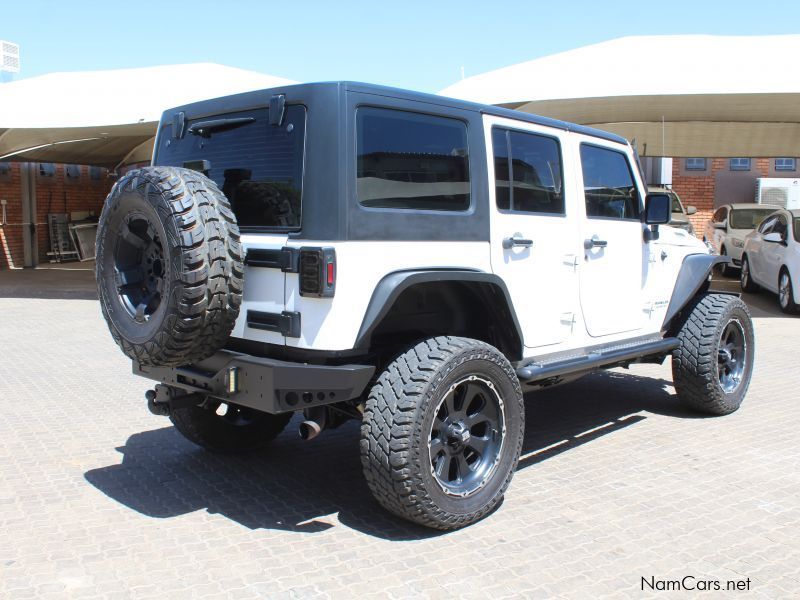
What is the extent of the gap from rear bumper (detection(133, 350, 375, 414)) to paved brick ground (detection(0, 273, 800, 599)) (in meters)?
0.70

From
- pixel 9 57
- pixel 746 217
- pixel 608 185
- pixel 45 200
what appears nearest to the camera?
pixel 608 185

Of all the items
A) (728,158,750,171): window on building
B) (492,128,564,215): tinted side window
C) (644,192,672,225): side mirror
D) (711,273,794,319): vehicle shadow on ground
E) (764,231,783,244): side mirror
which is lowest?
(711,273,794,319): vehicle shadow on ground

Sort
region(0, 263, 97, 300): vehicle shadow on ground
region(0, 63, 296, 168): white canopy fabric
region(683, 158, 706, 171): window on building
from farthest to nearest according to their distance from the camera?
region(683, 158, 706, 171): window on building < region(0, 263, 97, 300): vehicle shadow on ground < region(0, 63, 296, 168): white canopy fabric

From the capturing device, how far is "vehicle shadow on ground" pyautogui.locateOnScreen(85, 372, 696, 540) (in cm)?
402

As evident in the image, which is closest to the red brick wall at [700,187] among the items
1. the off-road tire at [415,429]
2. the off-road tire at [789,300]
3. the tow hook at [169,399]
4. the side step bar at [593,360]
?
the off-road tire at [789,300]

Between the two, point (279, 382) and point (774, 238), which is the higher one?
point (774, 238)

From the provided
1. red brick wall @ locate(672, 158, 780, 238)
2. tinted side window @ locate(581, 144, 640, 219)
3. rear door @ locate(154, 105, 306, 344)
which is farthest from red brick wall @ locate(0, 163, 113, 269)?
tinted side window @ locate(581, 144, 640, 219)

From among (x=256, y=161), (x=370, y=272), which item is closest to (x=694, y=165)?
(x=256, y=161)

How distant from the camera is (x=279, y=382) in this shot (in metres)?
3.39

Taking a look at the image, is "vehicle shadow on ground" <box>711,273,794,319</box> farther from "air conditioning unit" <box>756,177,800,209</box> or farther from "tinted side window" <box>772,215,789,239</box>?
"air conditioning unit" <box>756,177,800,209</box>

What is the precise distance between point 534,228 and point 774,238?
9829mm

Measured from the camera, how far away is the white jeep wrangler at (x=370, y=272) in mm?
3414

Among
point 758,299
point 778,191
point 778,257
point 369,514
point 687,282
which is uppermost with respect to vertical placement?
point 778,191

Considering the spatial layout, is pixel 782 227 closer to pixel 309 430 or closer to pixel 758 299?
pixel 758 299
